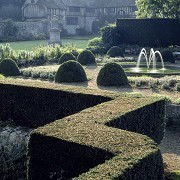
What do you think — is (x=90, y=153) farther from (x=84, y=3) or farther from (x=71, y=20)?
(x=84, y=3)

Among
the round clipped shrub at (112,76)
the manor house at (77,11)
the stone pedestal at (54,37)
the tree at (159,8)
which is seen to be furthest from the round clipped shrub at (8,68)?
the manor house at (77,11)

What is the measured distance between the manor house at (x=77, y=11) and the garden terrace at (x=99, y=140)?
51.8 m

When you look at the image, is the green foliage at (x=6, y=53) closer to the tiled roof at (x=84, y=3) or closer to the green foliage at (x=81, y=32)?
the tiled roof at (x=84, y=3)

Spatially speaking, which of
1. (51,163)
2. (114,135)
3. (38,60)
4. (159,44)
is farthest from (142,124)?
(159,44)

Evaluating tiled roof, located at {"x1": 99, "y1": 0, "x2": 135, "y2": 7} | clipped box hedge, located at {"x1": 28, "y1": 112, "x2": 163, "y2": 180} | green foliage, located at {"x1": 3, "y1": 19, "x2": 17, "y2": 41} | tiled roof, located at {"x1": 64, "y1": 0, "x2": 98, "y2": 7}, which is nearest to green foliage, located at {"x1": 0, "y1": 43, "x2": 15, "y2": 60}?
clipped box hedge, located at {"x1": 28, "y1": 112, "x2": 163, "y2": 180}

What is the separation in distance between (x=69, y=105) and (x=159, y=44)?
78.2ft

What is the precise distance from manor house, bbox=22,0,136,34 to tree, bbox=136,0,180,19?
88.6ft

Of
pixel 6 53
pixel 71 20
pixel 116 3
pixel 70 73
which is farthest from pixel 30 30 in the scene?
pixel 70 73

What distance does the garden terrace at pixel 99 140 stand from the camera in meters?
5.08

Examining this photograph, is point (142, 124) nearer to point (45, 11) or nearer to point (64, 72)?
point (64, 72)

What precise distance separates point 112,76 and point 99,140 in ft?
34.6

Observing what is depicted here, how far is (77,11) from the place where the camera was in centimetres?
6750

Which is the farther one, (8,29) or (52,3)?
(52,3)

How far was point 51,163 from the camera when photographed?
598cm
